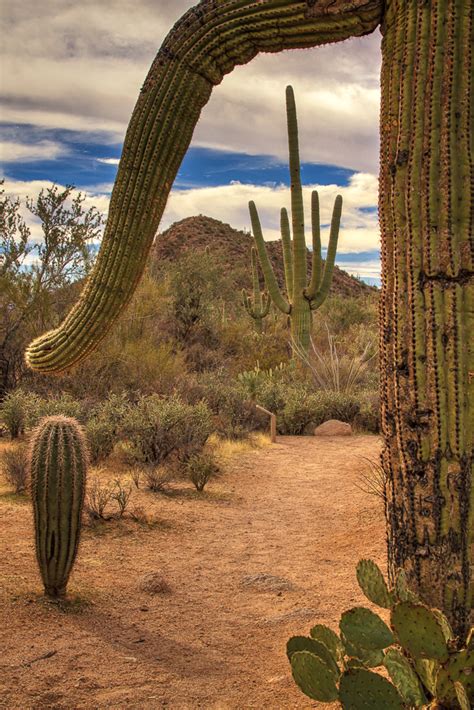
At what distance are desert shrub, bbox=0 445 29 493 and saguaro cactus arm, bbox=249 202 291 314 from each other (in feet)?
32.2

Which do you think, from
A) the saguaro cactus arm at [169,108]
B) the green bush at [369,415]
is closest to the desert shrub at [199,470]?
the saguaro cactus arm at [169,108]

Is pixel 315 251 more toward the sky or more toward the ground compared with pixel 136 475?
more toward the sky

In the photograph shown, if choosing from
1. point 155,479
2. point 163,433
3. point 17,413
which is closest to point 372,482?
point 155,479

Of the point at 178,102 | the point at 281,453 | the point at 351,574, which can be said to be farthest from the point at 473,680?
the point at 281,453

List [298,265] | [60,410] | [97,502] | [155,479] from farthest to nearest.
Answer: [298,265] < [60,410] < [155,479] < [97,502]

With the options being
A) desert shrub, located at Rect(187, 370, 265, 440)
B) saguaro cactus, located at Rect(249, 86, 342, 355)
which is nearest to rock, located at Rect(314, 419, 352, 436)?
desert shrub, located at Rect(187, 370, 265, 440)

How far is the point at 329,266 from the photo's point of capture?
18.4 metres

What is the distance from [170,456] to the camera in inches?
391

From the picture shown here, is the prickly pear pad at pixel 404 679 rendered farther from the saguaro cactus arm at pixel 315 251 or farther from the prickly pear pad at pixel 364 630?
the saguaro cactus arm at pixel 315 251

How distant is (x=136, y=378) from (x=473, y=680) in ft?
36.4

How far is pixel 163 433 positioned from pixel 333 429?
160 inches

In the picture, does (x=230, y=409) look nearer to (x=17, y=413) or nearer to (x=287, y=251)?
(x=17, y=413)

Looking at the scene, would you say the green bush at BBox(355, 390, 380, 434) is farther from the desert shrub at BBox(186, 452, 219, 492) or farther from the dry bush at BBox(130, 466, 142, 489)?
the dry bush at BBox(130, 466, 142, 489)

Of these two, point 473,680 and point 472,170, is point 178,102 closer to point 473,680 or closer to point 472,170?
point 472,170
